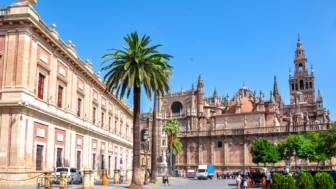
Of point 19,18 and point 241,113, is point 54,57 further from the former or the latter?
point 241,113

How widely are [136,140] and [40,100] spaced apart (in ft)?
24.1

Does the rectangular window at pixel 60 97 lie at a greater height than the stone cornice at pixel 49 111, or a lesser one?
greater

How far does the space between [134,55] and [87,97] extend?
38.2ft

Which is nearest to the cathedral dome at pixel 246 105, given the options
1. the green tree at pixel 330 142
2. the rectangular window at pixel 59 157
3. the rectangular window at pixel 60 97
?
the green tree at pixel 330 142

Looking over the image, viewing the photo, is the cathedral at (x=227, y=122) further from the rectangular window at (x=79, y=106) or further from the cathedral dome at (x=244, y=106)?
the rectangular window at (x=79, y=106)

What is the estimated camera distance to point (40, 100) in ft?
88.7

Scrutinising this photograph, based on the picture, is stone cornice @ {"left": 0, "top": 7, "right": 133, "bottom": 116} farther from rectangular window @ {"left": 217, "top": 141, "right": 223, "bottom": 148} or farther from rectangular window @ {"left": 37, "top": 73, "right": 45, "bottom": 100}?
rectangular window @ {"left": 217, "top": 141, "right": 223, "bottom": 148}

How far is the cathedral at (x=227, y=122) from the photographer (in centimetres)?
8019

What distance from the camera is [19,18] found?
24.7m

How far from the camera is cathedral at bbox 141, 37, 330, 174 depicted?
8019 centimetres

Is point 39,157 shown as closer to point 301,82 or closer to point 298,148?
point 298,148

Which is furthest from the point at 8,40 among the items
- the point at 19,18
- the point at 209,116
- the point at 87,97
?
the point at 209,116

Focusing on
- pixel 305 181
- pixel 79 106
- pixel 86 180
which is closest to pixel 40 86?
→ pixel 86 180

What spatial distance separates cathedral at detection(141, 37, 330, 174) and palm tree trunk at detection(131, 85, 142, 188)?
54.5 metres
